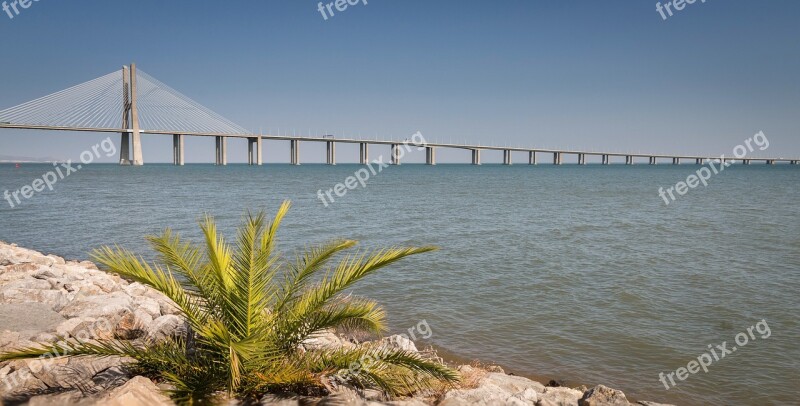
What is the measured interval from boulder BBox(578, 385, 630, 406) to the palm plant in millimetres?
1405

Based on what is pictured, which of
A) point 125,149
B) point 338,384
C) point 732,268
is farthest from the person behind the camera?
point 125,149

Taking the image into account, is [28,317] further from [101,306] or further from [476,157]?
[476,157]

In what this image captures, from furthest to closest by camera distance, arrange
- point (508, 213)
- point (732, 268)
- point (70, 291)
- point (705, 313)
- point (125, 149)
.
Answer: point (125, 149), point (508, 213), point (732, 268), point (705, 313), point (70, 291)

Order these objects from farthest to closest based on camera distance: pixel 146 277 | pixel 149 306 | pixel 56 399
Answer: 1. pixel 149 306
2. pixel 146 277
3. pixel 56 399

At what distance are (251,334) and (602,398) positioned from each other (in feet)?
10.9

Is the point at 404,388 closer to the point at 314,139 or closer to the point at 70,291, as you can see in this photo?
the point at 70,291

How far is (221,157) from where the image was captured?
371 feet

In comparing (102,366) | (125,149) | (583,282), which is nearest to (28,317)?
(102,366)

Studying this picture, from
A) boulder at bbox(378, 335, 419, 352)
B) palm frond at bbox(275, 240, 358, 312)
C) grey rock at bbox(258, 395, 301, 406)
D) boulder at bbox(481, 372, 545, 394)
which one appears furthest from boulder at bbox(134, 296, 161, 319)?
boulder at bbox(481, 372, 545, 394)

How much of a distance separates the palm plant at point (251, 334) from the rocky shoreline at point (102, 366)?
0.61ft

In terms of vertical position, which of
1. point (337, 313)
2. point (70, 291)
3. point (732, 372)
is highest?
point (337, 313)

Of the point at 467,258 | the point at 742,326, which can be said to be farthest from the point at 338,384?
the point at 467,258

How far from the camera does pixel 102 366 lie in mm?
4812

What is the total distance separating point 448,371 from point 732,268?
11.8 m
